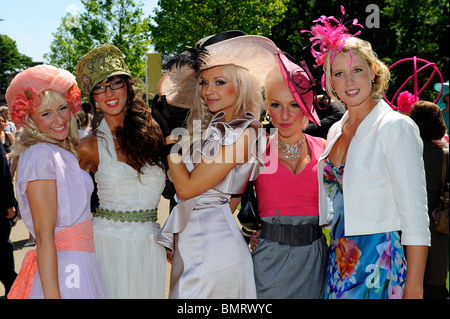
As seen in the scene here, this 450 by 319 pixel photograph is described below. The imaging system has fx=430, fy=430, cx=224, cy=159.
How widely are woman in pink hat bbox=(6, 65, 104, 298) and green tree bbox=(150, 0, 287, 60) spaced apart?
522 inches

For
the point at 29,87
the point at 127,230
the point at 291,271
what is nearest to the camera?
the point at 29,87

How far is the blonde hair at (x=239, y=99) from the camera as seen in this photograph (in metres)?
2.84

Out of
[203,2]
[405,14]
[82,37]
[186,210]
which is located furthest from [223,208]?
[405,14]

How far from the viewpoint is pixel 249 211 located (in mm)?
2861

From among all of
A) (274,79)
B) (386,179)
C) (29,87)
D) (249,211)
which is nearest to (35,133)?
(29,87)

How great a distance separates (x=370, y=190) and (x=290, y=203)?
593 mm

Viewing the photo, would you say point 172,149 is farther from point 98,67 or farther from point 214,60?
point 98,67

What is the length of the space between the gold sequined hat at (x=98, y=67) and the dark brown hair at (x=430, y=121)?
3.06 m

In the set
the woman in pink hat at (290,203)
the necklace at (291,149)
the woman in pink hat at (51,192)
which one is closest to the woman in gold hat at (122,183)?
the woman in pink hat at (51,192)

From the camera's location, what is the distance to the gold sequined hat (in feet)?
9.63

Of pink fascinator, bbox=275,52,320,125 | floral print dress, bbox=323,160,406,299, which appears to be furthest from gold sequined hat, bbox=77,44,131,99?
floral print dress, bbox=323,160,406,299
